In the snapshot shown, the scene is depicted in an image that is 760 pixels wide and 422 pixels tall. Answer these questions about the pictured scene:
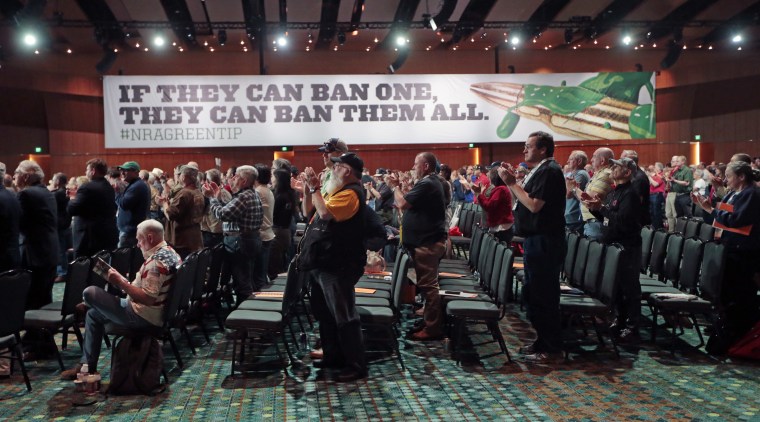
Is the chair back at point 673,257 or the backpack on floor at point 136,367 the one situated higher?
the chair back at point 673,257

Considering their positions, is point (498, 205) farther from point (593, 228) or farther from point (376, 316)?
point (376, 316)

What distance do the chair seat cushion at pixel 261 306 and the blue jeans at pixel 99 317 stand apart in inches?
29.5

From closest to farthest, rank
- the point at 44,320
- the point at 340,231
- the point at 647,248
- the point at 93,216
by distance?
1. the point at 340,231
2. the point at 44,320
3. the point at 93,216
4. the point at 647,248

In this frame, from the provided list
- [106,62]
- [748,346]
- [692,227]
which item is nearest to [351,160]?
[748,346]

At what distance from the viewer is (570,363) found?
4.66 metres

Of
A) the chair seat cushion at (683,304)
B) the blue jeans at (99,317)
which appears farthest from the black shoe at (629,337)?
the blue jeans at (99,317)

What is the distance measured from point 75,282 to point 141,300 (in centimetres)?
84

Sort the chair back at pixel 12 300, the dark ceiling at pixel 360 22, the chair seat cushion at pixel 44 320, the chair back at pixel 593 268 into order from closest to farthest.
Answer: the chair back at pixel 12 300 → the chair seat cushion at pixel 44 320 → the chair back at pixel 593 268 → the dark ceiling at pixel 360 22

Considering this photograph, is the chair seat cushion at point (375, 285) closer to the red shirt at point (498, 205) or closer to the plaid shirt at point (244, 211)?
the plaid shirt at point (244, 211)

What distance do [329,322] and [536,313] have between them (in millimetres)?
1431

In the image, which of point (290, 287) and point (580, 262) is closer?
point (290, 287)

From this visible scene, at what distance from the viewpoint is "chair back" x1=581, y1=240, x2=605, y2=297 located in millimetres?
5039

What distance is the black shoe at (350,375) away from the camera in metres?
4.29

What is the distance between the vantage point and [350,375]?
4309 mm
